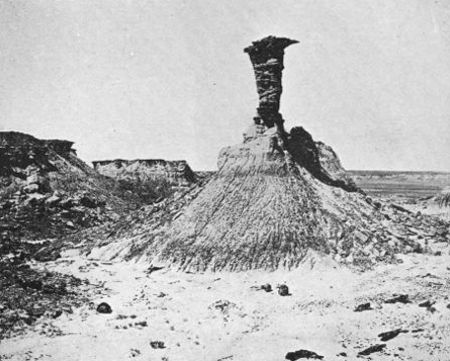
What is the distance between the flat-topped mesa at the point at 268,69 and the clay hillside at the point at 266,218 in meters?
0.06

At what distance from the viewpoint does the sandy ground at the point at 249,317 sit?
16.3m

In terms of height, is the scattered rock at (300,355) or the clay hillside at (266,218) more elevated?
the clay hillside at (266,218)

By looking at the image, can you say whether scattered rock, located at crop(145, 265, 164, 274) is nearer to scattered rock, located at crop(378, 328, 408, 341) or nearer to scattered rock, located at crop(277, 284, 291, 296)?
scattered rock, located at crop(277, 284, 291, 296)

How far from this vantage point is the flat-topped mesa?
30953 mm

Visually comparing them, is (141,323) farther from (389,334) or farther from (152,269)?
(389,334)

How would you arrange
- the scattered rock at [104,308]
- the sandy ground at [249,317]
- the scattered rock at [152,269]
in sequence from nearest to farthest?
the sandy ground at [249,317] < the scattered rock at [104,308] < the scattered rock at [152,269]

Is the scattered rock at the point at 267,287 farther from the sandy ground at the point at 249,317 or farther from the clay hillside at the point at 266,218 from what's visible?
the clay hillside at the point at 266,218

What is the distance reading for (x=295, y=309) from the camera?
69.1ft

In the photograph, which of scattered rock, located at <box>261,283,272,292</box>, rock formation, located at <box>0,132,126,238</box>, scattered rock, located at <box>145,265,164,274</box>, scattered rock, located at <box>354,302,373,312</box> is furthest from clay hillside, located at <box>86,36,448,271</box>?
rock formation, located at <box>0,132,126,238</box>

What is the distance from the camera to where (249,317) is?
20.2m

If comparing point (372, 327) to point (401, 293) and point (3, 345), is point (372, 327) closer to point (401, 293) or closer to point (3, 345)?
point (401, 293)

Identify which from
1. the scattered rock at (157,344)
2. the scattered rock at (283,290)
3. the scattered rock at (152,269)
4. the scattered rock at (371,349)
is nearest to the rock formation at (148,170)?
the scattered rock at (152,269)

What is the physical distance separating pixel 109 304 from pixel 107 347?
5.04 m

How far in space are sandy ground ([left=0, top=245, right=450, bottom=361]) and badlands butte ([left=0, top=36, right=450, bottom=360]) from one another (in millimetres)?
72
